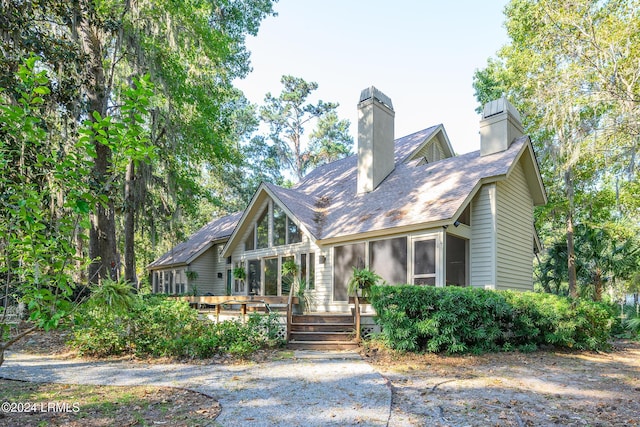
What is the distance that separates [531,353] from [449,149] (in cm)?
1003

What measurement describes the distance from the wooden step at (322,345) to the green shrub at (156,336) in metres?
1.10

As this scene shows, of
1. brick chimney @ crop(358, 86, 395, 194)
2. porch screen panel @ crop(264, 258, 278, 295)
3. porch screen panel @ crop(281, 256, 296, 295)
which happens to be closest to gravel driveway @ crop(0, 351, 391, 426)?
porch screen panel @ crop(281, 256, 296, 295)

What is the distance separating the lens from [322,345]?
8906 millimetres

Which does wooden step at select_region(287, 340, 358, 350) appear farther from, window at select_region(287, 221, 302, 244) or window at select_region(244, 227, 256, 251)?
window at select_region(244, 227, 256, 251)

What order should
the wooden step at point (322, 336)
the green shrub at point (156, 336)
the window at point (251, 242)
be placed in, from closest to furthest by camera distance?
the green shrub at point (156, 336) < the wooden step at point (322, 336) < the window at point (251, 242)

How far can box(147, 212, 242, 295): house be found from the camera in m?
19.1

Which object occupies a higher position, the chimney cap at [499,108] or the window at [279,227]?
the chimney cap at [499,108]

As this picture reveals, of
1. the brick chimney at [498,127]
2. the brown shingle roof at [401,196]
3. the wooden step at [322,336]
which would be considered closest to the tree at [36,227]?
the wooden step at [322,336]

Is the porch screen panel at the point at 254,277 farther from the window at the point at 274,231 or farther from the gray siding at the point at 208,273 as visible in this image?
the gray siding at the point at 208,273

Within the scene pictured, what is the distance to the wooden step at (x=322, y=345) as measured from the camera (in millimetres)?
8820

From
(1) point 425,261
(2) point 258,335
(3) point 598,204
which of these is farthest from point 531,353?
(3) point 598,204

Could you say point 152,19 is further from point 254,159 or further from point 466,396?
point 254,159

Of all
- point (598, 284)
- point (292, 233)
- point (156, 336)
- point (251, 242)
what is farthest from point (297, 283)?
point (598, 284)

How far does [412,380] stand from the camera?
605 centimetres
